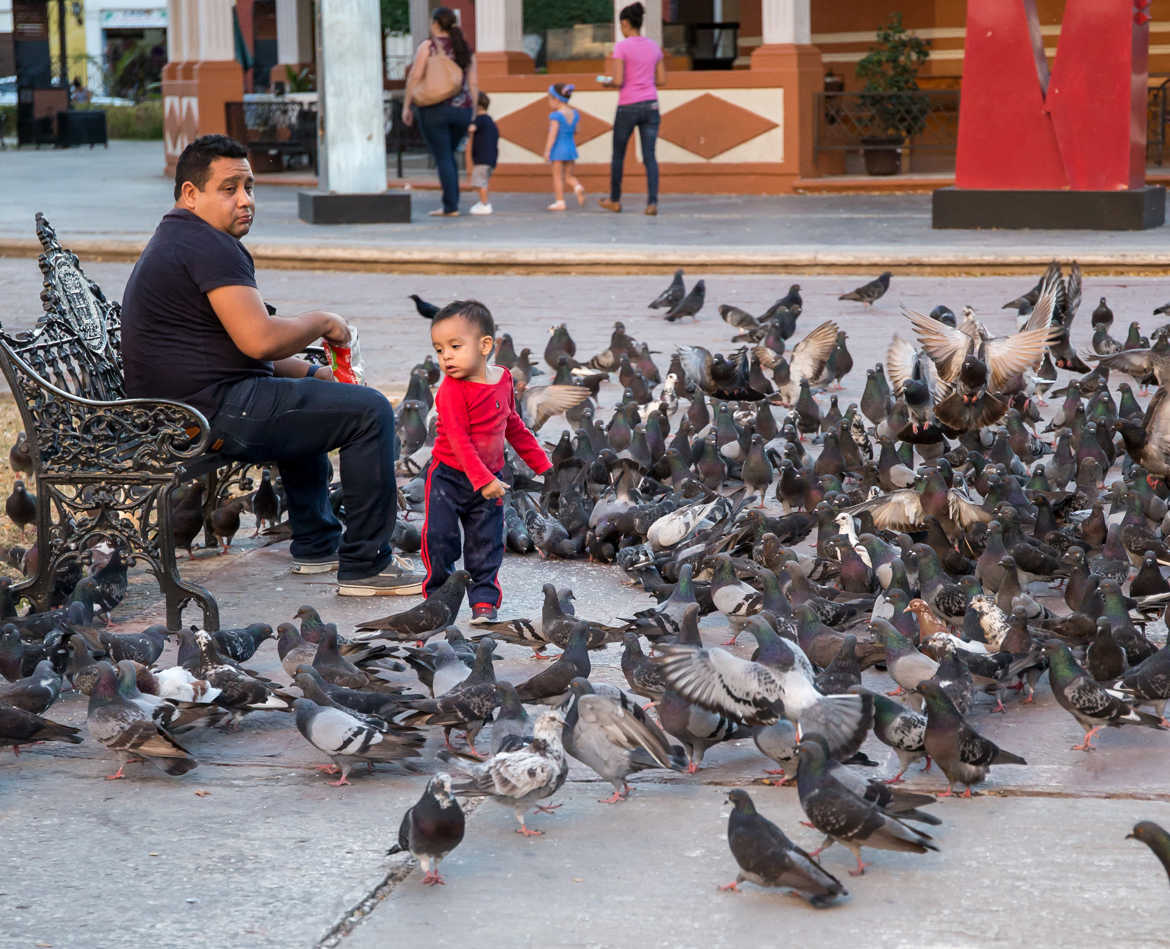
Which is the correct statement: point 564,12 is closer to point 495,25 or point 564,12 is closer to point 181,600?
point 495,25

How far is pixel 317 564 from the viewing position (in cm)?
672

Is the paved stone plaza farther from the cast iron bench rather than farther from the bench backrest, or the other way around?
the bench backrest

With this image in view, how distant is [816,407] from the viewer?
9203 millimetres

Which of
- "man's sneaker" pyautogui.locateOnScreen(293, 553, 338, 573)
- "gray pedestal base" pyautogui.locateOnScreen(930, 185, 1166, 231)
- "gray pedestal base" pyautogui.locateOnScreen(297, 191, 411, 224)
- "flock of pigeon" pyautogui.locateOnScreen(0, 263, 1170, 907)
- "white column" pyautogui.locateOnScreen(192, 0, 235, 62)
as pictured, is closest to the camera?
"flock of pigeon" pyautogui.locateOnScreen(0, 263, 1170, 907)

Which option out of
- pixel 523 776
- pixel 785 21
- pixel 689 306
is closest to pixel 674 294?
pixel 689 306

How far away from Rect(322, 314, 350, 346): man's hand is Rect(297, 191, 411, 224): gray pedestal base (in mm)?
12778

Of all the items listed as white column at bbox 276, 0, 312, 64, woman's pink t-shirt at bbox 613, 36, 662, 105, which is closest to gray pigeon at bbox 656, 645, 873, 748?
woman's pink t-shirt at bbox 613, 36, 662, 105

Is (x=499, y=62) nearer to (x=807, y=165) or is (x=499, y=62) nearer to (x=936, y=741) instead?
(x=807, y=165)

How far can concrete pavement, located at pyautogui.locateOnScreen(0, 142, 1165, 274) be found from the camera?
587 inches

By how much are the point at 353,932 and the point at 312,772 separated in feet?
3.50

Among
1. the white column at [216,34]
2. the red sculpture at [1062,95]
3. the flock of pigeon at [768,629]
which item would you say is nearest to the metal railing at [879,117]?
the red sculpture at [1062,95]

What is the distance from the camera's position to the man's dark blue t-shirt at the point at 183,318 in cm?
578

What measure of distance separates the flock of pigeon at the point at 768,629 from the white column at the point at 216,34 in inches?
751

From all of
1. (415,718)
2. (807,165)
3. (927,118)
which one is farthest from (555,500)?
(927,118)
